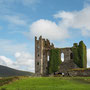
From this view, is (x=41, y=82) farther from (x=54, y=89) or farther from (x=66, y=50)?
(x=66, y=50)

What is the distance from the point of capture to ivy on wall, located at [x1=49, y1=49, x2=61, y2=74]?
66500mm

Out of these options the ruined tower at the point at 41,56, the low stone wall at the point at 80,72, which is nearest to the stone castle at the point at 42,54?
the ruined tower at the point at 41,56

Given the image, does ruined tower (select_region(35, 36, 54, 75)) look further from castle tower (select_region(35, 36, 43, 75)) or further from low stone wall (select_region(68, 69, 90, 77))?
low stone wall (select_region(68, 69, 90, 77))

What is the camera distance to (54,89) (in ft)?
91.9

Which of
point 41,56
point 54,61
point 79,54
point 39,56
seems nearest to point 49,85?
point 79,54

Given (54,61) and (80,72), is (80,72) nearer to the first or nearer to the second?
(80,72)

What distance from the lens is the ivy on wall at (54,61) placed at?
66.5 m

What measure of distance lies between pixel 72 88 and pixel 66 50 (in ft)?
125

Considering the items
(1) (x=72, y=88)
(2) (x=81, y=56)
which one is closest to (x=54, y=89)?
(1) (x=72, y=88)

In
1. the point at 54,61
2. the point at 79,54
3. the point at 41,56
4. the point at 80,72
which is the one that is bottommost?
the point at 80,72

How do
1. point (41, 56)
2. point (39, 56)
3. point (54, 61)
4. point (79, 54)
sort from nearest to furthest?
point (79, 54) < point (54, 61) < point (41, 56) < point (39, 56)

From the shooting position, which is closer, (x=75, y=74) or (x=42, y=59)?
(x=75, y=74)

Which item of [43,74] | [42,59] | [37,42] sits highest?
[37,42]

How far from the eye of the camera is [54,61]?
67000 mm
